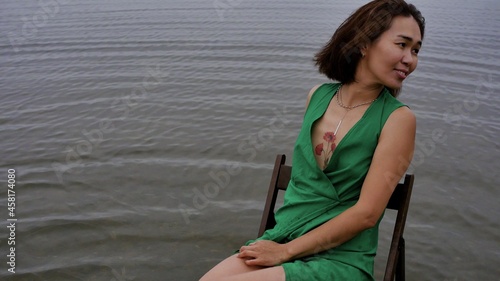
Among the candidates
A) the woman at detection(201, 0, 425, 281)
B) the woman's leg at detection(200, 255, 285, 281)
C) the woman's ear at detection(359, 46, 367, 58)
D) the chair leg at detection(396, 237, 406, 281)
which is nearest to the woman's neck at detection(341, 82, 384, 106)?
the woman at detection(201, 0, 425, 281)

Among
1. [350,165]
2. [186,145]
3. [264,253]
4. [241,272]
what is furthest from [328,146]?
[186,145]

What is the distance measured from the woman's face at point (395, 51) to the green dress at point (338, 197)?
0.09 m

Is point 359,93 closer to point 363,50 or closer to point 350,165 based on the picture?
point 363,50

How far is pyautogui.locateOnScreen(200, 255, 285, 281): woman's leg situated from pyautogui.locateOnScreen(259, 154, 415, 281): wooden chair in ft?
1.36

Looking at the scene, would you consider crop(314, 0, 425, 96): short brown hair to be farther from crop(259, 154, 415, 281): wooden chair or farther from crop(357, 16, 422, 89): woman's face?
crop(259, 154, 415, 281): wooden chair

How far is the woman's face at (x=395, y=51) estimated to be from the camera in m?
2.53

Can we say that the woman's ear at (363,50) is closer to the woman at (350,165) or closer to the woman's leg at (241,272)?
the woman at (350,165)

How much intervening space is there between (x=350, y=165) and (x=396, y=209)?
1.24 ft

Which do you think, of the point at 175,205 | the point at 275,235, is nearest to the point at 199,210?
the point at 175,205

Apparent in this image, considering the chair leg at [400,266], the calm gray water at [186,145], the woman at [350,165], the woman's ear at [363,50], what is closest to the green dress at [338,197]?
the woman at [350,165]

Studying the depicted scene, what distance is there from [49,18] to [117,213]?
1207 centimetres

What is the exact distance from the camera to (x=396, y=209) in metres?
2.68

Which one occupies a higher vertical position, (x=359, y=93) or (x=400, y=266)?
(x=359, y=93)

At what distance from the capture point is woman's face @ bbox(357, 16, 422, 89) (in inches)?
99.5
